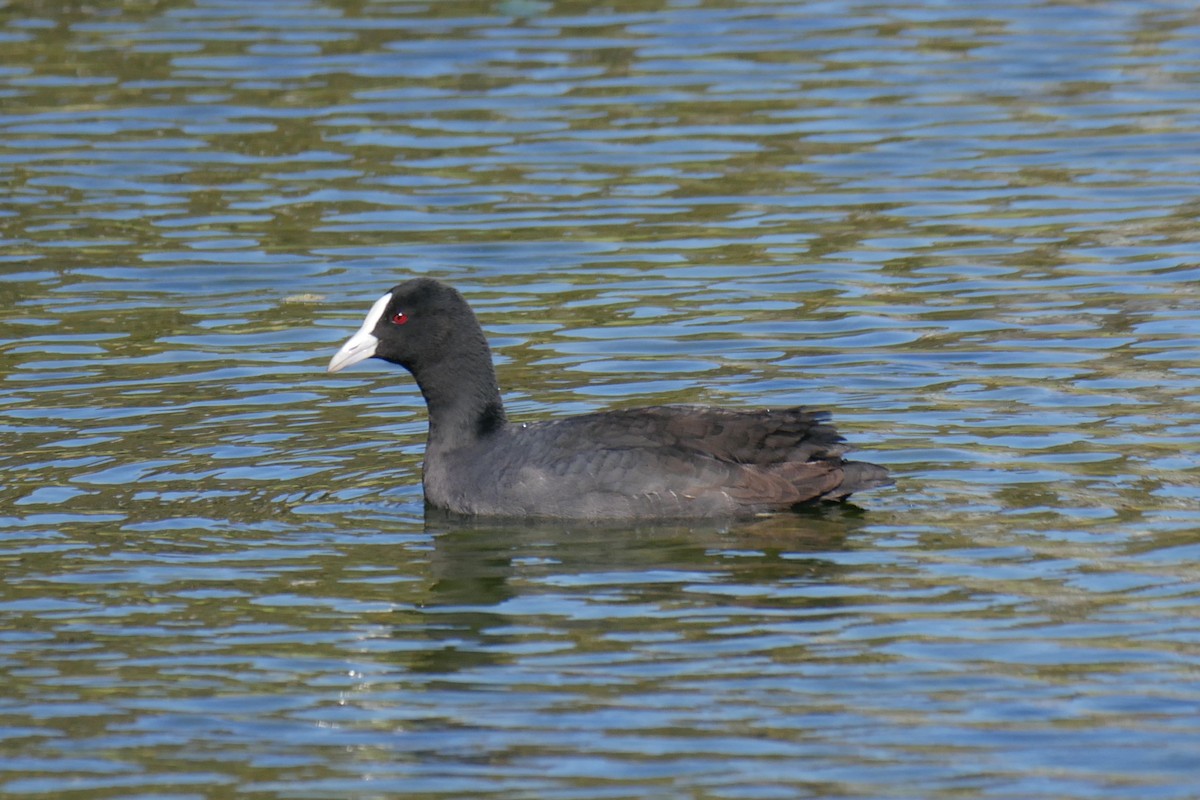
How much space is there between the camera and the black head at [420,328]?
9719mm

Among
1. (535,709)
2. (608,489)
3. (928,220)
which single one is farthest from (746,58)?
(535,709)

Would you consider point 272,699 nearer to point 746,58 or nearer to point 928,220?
point 928,220

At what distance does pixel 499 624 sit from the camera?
7.79 meters

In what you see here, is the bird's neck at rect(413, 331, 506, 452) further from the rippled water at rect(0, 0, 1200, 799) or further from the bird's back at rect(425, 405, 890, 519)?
the rippled water at rect(0, 0, 1200, 799)

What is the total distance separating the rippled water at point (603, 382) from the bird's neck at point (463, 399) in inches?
16.3

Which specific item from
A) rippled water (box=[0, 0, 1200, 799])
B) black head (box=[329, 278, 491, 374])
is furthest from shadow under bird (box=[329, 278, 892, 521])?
black head (box=[329, 278, 491, 374])

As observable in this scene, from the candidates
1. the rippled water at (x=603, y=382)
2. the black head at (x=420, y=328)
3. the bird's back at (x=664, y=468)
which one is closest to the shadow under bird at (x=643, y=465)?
the bird's back at (x=664, y=468)

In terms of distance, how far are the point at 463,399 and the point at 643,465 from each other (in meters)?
1.03

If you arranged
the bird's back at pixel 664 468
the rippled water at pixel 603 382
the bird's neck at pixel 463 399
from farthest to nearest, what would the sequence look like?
the bird's neck at pixel 463 399 → the bird's back at pixel 664 468 → the rippled water at pixel 603 382

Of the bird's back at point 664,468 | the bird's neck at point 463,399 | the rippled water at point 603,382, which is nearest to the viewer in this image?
the rippled water at point 603,382

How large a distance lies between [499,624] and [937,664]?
1.63 metres

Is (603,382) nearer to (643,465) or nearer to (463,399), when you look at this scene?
(463,399)

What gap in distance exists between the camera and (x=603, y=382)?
11258mm

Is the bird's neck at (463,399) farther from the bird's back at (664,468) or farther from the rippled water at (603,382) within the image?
the rippled water at (603,382)
